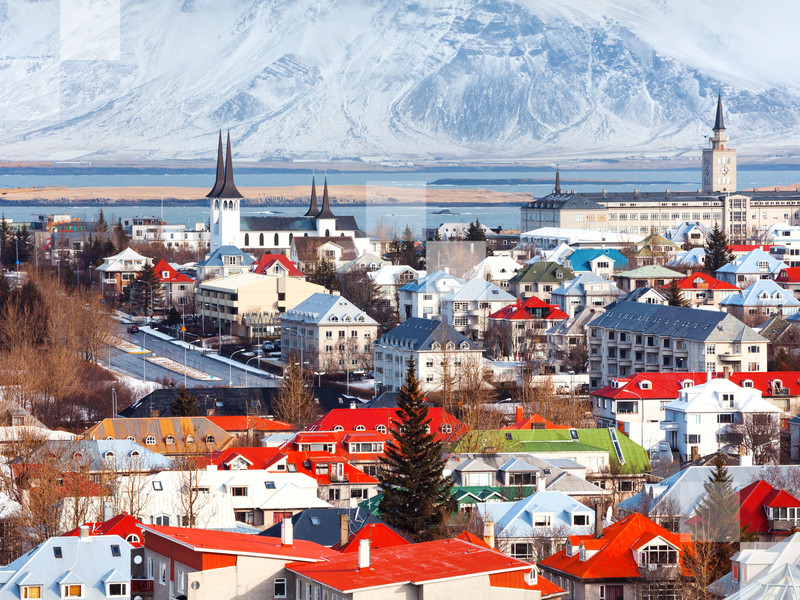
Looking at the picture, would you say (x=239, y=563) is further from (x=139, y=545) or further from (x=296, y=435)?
(x=296, y=435)

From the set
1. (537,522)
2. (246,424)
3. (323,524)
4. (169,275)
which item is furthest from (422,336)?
(323,524)

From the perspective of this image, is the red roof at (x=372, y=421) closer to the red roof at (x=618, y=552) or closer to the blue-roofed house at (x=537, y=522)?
the blue-roofed house at (x=537, y=522)

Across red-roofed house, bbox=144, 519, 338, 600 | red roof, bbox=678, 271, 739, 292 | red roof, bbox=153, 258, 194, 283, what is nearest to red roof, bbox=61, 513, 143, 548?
red-roofed house, bbox=144, 519, 338, 600

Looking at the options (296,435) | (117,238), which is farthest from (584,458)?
(117,238)

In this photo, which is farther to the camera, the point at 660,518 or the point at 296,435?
the point at 296,435

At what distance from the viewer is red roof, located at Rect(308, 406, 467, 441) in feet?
130

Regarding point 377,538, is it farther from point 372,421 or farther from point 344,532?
point 372,421

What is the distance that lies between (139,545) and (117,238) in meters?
78.1

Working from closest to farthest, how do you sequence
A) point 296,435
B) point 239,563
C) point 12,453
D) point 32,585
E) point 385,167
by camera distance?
point 239,563, point 32,585, point 12,453, point 296,435, point 385,167

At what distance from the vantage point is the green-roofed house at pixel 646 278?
234ft

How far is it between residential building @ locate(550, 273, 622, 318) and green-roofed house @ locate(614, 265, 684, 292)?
4479mm

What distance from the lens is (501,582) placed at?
19531mm

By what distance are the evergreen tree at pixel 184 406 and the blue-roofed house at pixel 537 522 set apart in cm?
1498

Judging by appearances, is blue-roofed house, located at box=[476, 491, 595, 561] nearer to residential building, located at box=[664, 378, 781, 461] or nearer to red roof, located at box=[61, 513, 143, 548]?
red roof, located at box=[61, 513, 143, 548]
